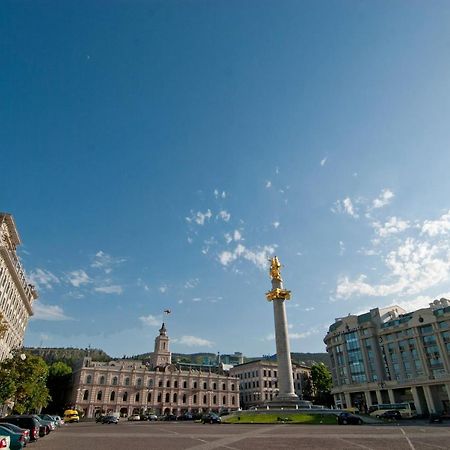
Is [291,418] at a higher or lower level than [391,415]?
lower

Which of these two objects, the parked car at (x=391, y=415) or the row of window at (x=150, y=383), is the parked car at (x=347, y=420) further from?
the row of window at (x=150, y=383)

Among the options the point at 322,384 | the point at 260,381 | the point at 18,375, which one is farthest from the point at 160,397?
the point at 18,375

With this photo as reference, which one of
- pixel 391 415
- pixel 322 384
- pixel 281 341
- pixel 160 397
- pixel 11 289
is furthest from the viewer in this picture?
pixel 322 384

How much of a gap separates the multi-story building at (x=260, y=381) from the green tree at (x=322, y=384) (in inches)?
322

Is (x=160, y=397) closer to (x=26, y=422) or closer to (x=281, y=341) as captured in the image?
(x=281, y=341)

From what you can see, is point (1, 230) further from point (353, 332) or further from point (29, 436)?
point (353, 332)

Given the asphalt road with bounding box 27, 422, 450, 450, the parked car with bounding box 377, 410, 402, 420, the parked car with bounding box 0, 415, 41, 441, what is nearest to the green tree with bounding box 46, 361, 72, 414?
the asphalt road with bounding box 27, 422, 450, 450

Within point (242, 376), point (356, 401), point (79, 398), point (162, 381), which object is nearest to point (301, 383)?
point (242, 376)

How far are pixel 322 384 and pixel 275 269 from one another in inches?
2215

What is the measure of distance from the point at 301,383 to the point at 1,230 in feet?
306

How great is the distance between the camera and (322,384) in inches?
3875

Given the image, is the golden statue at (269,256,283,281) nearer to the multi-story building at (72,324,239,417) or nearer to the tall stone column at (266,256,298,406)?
the tall stone column at (266,256,298,406)

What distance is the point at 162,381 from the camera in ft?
323

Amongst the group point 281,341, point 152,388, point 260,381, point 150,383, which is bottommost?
point 152,388
